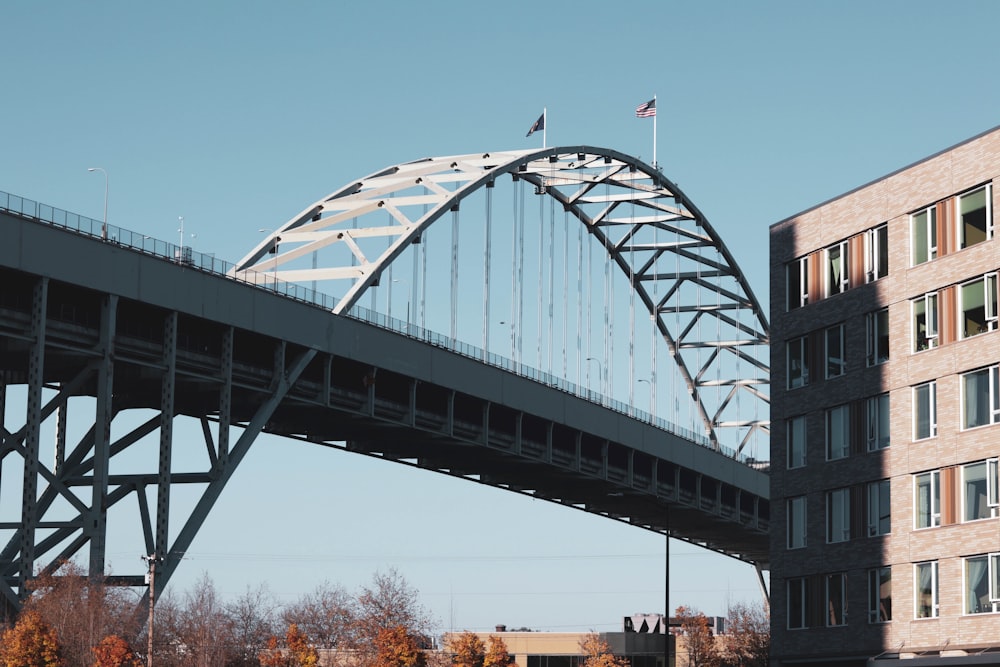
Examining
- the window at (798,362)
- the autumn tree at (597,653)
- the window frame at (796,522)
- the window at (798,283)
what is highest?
the window at (798,283)

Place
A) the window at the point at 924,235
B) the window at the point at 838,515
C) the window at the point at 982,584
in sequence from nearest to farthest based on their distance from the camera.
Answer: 1. the window at the point at 982,584
2. the window at the point at 924,235
3. the window at the point at 838,515

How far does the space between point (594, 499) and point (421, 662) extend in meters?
29.7

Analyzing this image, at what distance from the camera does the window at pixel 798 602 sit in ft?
195

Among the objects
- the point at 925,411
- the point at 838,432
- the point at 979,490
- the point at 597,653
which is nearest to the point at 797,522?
the point at 838,432

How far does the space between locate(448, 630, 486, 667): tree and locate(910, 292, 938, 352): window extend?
52228 millimetres

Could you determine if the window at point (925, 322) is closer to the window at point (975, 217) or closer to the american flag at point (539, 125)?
the window at point (975, 217)

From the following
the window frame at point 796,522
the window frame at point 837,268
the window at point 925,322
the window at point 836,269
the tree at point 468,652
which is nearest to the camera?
the window at point 925,322

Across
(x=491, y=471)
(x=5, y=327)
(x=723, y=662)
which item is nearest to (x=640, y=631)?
(x=723, y=662)

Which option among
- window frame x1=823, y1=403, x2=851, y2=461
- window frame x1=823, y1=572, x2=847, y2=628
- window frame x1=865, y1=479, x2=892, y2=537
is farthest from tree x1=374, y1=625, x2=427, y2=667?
window frame x1=865, y1=479, x2=892, y2=537

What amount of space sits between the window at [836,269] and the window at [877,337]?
2182mm

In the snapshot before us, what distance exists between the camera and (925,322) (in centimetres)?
5550

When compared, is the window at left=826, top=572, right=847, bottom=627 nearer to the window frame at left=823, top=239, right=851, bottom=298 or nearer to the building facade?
the building facade

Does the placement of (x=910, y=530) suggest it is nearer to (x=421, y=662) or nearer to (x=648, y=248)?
(x=421, y=662)

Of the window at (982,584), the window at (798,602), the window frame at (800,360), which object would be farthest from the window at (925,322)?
the window at (798,602)
